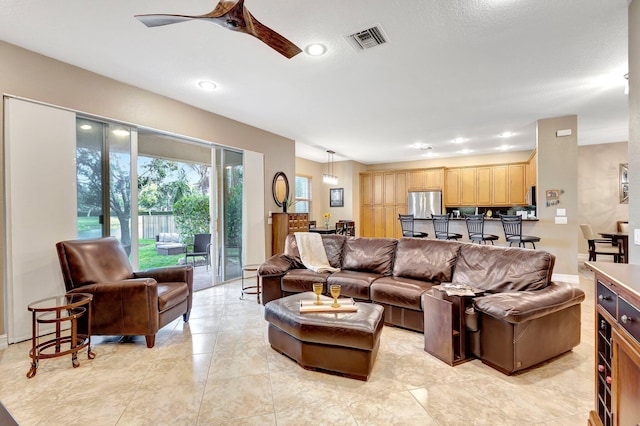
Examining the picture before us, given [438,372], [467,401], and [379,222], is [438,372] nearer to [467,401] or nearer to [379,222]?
[467,401]

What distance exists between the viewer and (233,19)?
5.62ft

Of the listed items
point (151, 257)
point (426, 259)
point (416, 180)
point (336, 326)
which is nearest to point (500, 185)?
point (416, 180)

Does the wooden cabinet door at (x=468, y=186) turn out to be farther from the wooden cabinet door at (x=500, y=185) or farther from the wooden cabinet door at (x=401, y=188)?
the wooden cabinet door at (x=401, y=188)

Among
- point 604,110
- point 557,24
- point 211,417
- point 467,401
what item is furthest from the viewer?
point 604,110

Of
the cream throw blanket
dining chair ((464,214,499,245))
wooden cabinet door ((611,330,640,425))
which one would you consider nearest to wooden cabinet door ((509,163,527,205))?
dining chair ((464,214,499,245))

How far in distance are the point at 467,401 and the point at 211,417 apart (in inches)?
63.4

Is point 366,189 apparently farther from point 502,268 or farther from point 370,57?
point 502,268

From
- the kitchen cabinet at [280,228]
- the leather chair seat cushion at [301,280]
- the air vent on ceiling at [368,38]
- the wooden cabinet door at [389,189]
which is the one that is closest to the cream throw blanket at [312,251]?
the leather chair seat cushion at [301,280]

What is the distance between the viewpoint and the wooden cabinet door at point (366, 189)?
900 cm

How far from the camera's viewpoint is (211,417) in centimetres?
175

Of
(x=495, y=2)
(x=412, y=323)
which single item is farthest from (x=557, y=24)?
(x=412, y=323)

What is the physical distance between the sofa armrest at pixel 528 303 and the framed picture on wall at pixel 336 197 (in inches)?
261

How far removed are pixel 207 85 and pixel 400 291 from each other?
3.32m

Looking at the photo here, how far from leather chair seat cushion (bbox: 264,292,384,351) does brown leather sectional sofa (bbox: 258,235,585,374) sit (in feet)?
2.55
